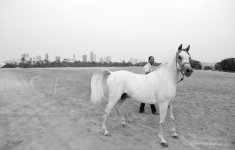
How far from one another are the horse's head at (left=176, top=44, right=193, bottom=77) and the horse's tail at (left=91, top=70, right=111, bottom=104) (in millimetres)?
2102

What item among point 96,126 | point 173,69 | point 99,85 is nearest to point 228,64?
point 173,69

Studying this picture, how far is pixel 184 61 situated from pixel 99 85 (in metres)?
2.60

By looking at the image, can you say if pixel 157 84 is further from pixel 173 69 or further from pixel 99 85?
pixel 99 85

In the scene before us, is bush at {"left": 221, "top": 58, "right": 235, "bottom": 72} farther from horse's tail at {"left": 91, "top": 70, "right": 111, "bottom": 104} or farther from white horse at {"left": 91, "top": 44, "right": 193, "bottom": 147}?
horse's tail at {"left": 91, "top": 70, "right": 111, "bottom": 104}

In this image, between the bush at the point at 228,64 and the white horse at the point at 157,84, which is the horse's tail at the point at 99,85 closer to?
the white horse at the point at 157,84

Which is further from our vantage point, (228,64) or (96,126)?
(228,64)

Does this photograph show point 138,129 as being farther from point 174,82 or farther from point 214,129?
point 214,129

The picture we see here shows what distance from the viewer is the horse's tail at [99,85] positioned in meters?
6.11

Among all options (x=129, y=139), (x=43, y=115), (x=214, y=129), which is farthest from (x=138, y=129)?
(x=43, y=115)

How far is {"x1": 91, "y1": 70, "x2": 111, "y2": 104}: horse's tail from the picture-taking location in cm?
611

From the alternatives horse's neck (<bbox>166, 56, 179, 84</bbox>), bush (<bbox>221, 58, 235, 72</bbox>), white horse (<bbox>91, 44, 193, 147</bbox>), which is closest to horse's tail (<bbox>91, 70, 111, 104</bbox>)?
white horse (<bbox>91, 44, 193, 147</bbox>)

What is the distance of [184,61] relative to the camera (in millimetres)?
4867

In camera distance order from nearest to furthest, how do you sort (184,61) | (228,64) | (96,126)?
(184,61), (96,126), (228,64)

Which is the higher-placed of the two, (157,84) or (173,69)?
(173,69)
